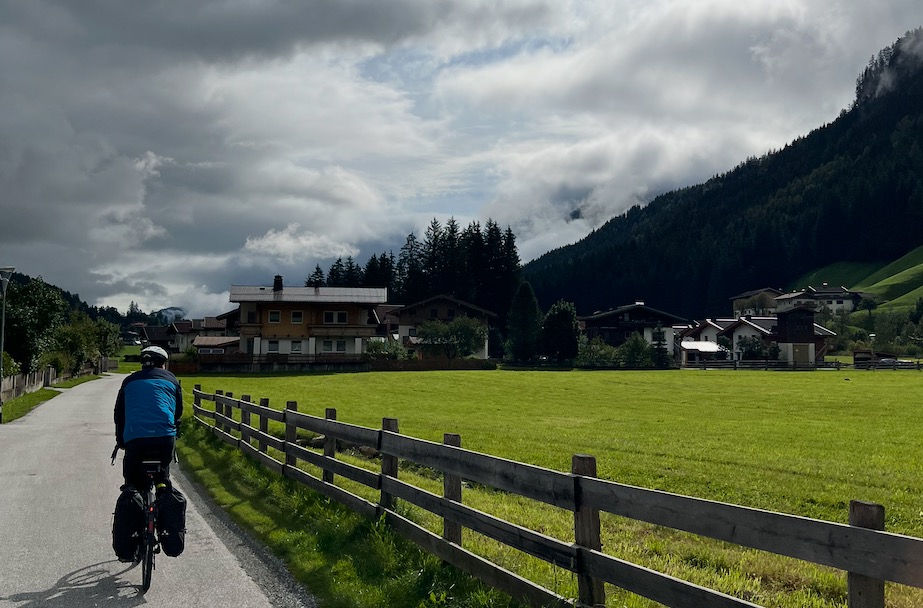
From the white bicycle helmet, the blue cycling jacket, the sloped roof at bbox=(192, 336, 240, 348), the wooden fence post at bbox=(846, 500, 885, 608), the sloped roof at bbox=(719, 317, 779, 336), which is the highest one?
the sloped roof at bbox=(719, 317, 779, 336)

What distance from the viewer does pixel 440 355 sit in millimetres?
84312

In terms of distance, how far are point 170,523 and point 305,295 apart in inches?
3090

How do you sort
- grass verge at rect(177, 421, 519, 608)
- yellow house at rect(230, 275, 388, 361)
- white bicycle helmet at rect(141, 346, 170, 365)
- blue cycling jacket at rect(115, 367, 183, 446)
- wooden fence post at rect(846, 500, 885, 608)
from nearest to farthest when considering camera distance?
1. wooden fence post at rect(846, 500, 885, 608)
2. grass verge at rect(177, 421, 519, 608)
3. blue cycling jacket at rect(115, 367, 183, 446)
4. white bicycle helmet at rect(141, 346, 170, 365)
5. yellow house at rect(230, 275, 388, 361)

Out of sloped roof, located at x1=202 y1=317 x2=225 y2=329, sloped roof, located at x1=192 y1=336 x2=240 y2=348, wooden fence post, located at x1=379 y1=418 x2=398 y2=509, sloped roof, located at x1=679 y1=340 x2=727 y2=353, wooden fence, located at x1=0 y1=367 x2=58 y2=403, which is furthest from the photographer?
sloped roof, located at x1=202 y1=317 x2=225 y2=329

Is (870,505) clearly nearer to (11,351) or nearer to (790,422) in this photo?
(790,422)

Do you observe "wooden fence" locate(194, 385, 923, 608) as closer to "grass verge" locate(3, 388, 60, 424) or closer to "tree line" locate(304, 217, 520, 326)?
"grass verge" locate(3, 388, 60, 424)

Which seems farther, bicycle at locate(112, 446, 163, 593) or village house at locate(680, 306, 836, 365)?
village house at locate(680, 306, 836, 365)

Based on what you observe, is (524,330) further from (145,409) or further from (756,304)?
(756,304)

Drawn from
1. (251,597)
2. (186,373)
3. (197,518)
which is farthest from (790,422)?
(186,373)

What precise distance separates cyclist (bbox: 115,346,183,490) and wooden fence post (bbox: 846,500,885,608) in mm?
6669

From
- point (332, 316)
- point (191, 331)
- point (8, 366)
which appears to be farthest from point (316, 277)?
point (8, 366)

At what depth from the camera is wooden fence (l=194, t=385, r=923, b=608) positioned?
3.68 metres

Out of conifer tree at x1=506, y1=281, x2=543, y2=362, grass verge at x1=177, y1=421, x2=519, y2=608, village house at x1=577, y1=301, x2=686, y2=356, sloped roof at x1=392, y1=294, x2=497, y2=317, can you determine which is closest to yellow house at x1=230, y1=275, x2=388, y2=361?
conifer tree at x1=506, y1=281, x2=543, y2=362

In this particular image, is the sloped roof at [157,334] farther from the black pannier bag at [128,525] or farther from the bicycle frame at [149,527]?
the black pannier bag at [128,525]
